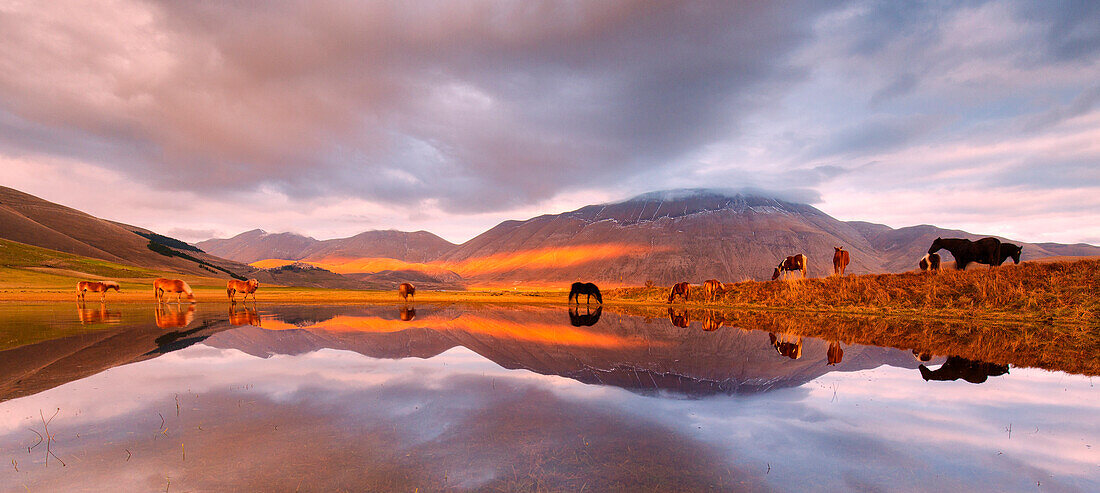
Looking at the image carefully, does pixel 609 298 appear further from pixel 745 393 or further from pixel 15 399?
pixel 15 399

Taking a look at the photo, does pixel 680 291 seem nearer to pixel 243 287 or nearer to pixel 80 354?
pixel 80 354

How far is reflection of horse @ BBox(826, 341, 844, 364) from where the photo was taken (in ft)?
43.1

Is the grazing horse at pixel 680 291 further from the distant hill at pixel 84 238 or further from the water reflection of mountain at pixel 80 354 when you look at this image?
the distant hill at pixel 84 238

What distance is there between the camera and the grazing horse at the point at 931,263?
1202 inches

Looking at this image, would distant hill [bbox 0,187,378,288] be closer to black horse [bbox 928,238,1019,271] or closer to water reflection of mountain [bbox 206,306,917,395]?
water reflection of mountain [bbox 206,306,917,395]

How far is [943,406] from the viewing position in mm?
8164

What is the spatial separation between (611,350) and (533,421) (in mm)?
8502

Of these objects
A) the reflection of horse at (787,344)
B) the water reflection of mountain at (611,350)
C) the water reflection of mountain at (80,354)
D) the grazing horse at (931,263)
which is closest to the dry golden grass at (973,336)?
the reflection of horse at (787,344)

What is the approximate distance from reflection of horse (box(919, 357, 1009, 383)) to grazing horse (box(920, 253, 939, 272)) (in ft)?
77.5

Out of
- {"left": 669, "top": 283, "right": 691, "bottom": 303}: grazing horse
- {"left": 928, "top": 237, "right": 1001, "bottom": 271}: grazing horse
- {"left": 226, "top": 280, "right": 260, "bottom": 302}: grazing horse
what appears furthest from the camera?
{"left": 669, "top": 283, "right": 691, "bottom": 303}: grazing horse

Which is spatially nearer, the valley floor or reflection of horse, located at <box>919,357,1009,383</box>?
reflection of horse, located at <box>919,357,1009,383</box>

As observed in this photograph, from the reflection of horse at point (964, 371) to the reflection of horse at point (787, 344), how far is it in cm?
340

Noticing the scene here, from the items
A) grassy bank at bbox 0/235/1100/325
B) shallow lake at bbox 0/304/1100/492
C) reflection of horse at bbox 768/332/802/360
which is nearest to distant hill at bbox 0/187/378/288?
grassy bank at bbox 0/235/1100/325

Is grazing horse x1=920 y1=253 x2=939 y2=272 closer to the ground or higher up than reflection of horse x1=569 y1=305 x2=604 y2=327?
higher up
